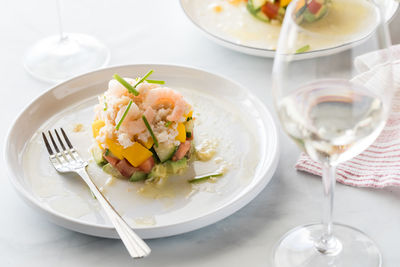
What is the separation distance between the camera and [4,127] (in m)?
1.71

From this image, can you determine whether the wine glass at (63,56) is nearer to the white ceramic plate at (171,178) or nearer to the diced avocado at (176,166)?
the white ceramic plate at (171,178)

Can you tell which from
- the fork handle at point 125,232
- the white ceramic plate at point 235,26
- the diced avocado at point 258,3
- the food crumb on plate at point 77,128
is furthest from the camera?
the diced avocado at point 258,3

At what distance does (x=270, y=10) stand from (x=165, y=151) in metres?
0.83

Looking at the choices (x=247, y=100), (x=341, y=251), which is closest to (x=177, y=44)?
(x=247, y=100)

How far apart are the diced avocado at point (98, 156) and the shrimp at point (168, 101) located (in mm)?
167

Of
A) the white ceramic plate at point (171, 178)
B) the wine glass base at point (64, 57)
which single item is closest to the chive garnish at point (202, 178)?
the white ceramic plate at point (171, 178)

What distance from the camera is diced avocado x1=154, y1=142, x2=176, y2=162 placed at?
143 centimetres

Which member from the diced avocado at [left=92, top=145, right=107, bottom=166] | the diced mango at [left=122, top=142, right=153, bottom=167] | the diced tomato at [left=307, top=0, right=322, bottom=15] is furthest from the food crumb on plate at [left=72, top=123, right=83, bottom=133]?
the diced tomato at [left=307, top=0, right=322, bottom=15]

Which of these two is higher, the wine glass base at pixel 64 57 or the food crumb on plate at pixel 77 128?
the wine glass base at pixel 64 57

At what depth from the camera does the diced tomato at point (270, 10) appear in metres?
2.05

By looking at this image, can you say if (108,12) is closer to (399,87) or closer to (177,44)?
(177,44)

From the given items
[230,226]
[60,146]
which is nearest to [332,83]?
[230,226]

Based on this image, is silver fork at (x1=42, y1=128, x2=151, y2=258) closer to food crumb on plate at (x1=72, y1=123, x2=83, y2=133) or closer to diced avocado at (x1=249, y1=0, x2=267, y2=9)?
food crumb on plate at (x1=72, y1=123, x2=83, y2=133)

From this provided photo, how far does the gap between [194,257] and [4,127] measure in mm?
744
